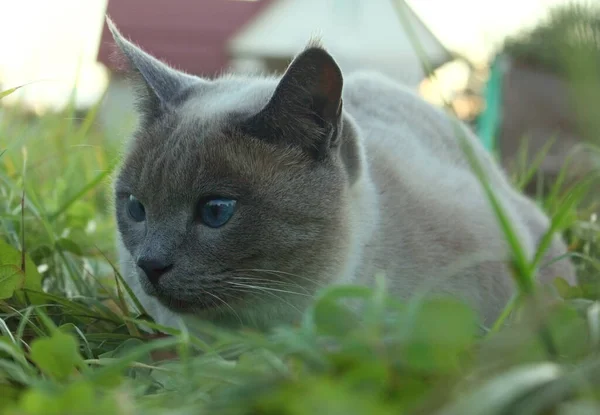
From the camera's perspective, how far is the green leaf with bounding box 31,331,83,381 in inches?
37.2

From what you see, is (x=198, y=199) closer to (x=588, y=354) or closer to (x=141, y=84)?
(x=141, y=84)

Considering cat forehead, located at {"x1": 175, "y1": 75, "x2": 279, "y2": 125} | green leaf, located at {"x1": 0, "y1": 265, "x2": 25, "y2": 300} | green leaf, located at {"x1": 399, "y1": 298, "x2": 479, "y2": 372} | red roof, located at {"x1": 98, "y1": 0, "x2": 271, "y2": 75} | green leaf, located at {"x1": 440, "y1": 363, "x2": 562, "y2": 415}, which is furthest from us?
red roof, located at {"x1": 98, "y1": 0, "x2": 271, "y2": 75}

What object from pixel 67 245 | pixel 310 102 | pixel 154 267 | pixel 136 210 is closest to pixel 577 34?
pixel 310 102

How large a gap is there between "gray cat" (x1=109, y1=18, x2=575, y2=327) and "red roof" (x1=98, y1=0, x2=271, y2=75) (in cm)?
1027

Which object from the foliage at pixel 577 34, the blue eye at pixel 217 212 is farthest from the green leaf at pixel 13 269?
the foliage at pixel 577 34

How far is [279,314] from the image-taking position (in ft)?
5.02

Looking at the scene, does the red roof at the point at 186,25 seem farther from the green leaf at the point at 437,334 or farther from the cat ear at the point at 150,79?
the green leaf at the point at 437,334

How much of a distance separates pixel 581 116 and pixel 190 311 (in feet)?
2.95

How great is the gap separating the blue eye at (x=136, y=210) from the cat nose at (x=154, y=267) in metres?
0.23

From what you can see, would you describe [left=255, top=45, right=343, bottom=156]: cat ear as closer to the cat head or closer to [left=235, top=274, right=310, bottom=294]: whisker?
the cat head

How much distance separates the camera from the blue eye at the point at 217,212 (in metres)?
1.49

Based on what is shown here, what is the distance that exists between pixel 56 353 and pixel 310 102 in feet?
2.61

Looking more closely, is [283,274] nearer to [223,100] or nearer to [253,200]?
[253,200]

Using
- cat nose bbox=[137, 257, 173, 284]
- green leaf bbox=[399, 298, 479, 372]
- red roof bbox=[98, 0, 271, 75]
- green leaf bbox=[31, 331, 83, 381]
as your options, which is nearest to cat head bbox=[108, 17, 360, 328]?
cat nose bbox=[137, 257, 173, 284]
